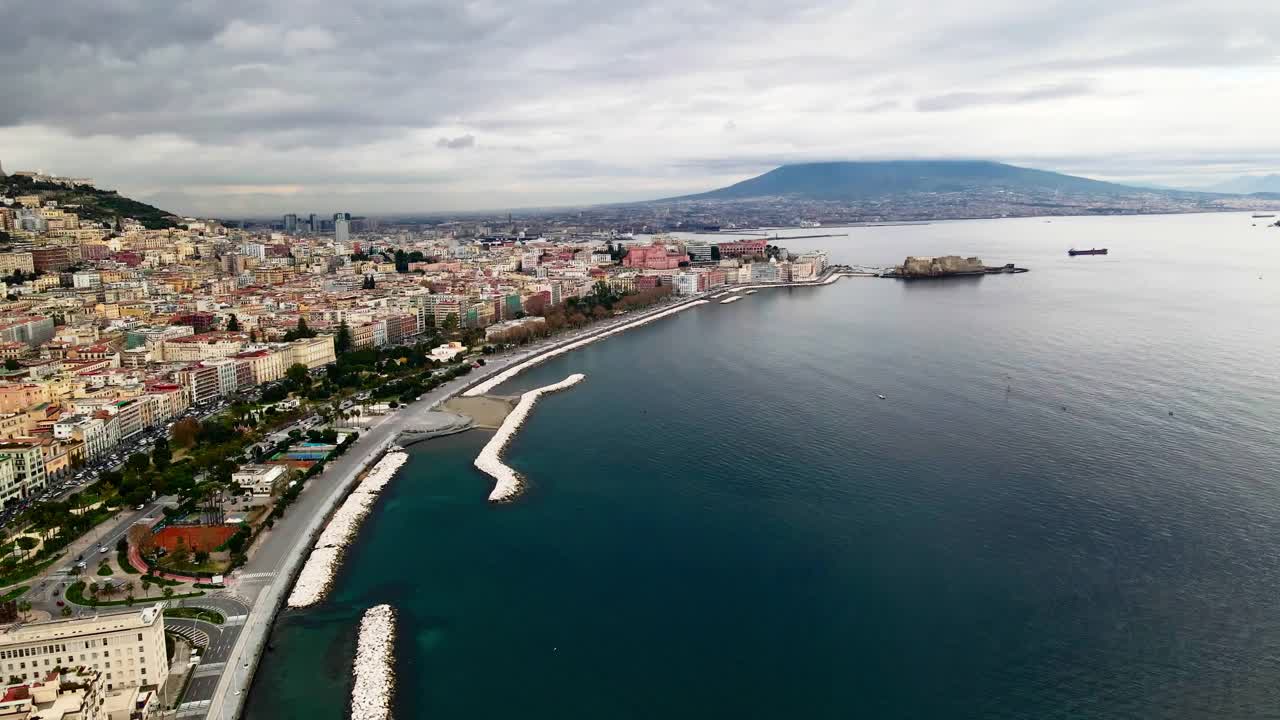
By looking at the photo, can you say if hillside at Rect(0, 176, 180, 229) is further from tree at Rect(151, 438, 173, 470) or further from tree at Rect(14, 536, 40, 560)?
tree at Rect(14, 536, 40, 560)

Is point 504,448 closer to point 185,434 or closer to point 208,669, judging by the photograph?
point 185,434

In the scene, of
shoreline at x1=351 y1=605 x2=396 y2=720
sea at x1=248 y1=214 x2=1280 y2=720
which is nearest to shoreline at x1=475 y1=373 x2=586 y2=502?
sea at x1=248 y1=214 x2=1280 y2=720

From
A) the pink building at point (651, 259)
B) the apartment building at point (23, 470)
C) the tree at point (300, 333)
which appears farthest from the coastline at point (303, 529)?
the pink building at point (651, 259)

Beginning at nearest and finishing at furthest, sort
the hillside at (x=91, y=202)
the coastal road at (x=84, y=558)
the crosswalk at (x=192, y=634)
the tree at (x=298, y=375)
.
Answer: the crosswalk at (x=192, y=634) → the coastal road at (x=84, y=558) → the tree at (x=298, y=375) → the hillside at (x=91, y=202)

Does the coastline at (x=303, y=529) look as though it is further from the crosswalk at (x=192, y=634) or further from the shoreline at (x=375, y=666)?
the shoreline at (x=375, y=666)

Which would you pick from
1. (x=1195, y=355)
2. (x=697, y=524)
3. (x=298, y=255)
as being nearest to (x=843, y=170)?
(x=298, y=255)

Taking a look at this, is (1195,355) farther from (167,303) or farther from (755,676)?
(167,303)
